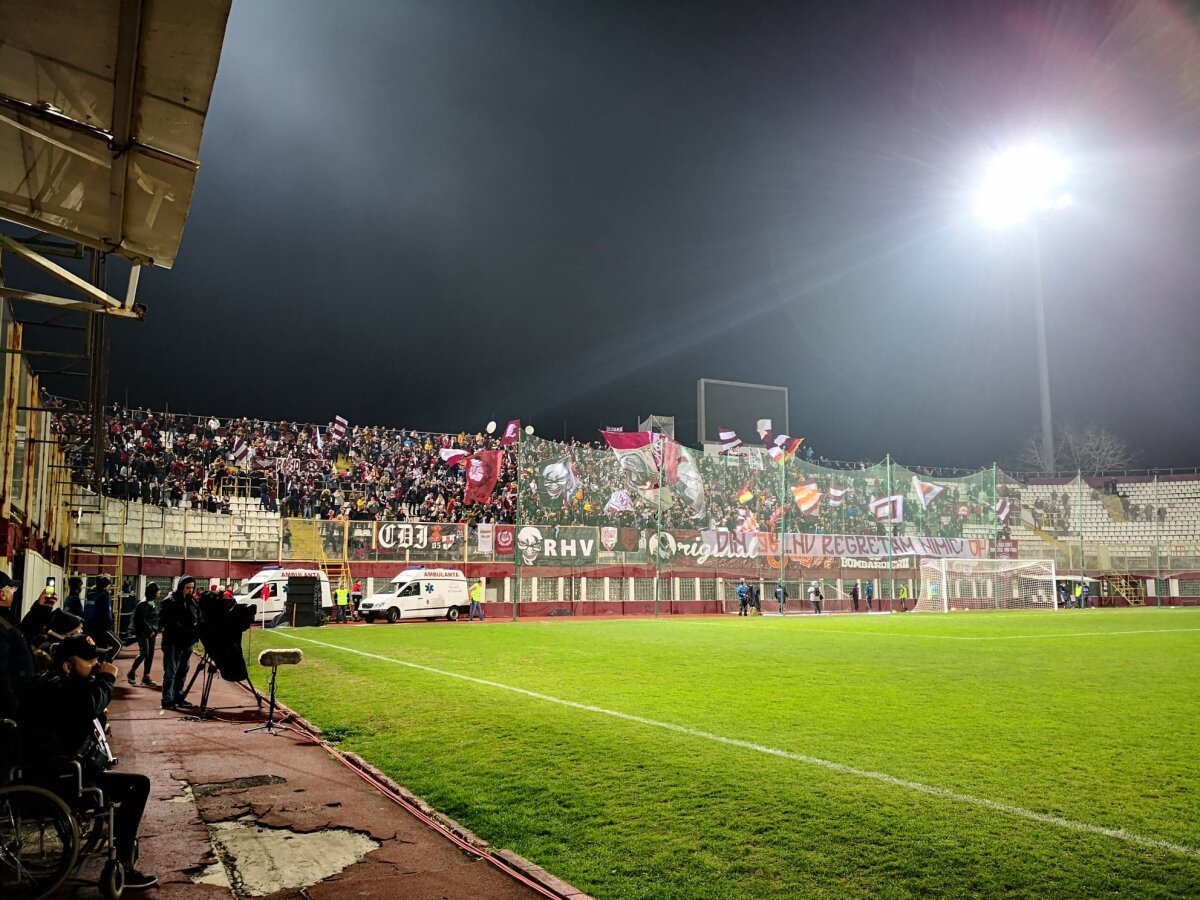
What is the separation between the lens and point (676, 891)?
448 cm

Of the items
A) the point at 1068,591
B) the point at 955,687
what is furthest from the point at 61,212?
the point at 1068,591

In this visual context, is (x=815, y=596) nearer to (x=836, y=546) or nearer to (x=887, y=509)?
(x=836, y=546)

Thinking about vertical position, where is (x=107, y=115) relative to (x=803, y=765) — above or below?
above

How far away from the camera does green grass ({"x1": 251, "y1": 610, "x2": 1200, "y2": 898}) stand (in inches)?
188

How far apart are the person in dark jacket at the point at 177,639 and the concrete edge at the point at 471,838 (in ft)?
15.4

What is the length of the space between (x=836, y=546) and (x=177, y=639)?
3549cm

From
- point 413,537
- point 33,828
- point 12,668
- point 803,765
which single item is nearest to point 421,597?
point 413,537

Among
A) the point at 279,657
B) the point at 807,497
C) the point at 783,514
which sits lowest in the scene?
the point at 279,657

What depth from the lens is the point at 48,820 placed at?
4477 millimetres

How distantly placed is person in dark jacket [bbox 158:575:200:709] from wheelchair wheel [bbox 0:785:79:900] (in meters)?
7.42

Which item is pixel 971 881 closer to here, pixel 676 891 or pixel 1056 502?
pixel 676 891

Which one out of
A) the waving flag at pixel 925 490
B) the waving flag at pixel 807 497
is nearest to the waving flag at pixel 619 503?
the waving flag at pixel 807 497

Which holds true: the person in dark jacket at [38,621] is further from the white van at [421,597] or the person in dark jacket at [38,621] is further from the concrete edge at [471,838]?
the white van at [421,597]

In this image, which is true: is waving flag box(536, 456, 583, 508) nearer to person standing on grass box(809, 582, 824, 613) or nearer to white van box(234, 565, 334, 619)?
white van box(234, 565, 334, 619)
